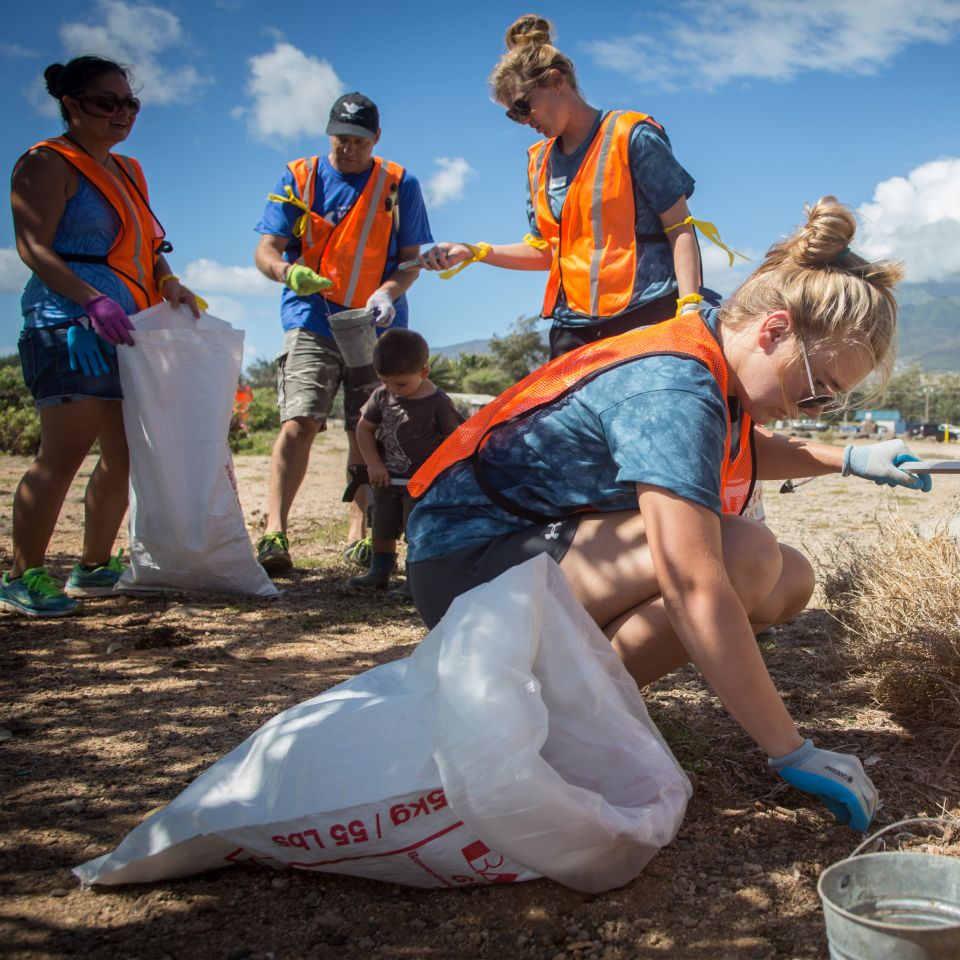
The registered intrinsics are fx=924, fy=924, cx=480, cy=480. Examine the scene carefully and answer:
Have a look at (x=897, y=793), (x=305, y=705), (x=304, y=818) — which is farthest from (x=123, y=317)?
(x=897, y=793)

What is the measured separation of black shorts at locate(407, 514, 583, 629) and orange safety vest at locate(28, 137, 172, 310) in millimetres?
2016

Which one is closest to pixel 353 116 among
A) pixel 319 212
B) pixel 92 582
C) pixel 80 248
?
pixel 319 212

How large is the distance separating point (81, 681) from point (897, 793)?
6.86 ft

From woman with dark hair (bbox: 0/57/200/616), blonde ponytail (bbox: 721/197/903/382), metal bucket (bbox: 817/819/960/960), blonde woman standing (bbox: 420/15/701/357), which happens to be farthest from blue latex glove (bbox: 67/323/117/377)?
metal bucket (bbox: 817/819/960/960)

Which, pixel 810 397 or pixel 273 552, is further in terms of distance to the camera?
pixel 273 552

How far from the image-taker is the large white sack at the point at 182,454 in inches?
133

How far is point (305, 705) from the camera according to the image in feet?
5.51

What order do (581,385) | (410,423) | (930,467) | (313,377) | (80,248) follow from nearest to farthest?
(581,385), (930,467), (80,248), (410,423), (313,377)

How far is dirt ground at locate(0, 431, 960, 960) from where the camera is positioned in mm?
1461

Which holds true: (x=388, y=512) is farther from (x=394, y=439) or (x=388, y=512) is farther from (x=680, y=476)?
(x=680, y=476)

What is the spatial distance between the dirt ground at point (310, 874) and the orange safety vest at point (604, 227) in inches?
51.1

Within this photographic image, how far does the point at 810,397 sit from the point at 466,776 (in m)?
0.99

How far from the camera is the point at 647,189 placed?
3.09m

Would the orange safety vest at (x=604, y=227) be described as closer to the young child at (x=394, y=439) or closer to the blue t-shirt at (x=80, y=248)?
the young child at (x=394, y=439)
